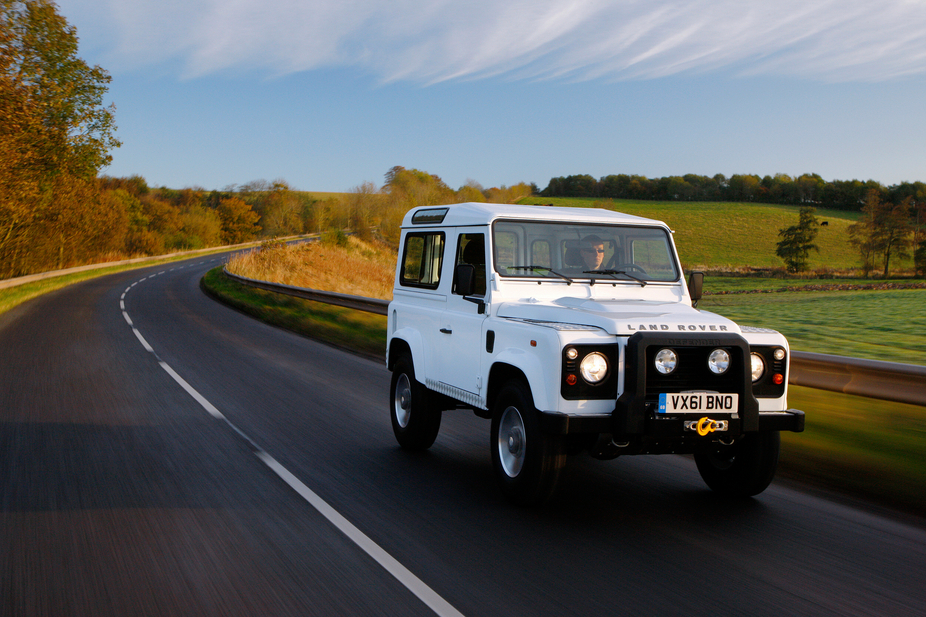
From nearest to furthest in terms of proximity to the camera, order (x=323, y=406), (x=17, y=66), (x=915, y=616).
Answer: (x=915, y=616)
(x=323, y=406)
(x=17, y=66)

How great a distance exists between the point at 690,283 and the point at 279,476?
373 centimetres

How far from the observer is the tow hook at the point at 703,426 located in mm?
4664

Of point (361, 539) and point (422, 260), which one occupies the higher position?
point (422, 260)

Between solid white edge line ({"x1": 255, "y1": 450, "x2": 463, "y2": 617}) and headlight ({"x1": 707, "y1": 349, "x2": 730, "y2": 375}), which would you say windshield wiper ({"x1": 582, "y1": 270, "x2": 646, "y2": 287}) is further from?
solid white edge line ({"x1": 255, "y1": 450, "x2": 463, "y2": 617})

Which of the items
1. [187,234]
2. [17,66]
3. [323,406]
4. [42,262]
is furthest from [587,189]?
[323,406]

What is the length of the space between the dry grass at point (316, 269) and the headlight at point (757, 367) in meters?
22.8

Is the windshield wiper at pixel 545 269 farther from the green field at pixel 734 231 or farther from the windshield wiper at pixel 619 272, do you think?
the green field at pixel 734 231

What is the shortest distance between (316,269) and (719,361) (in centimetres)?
3002

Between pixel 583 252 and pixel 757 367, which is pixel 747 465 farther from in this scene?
pixel 583 252

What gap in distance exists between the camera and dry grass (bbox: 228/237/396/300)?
95.2 feet

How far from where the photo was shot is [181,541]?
14.5 ft

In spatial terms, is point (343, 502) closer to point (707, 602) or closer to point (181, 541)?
point (181, 541)

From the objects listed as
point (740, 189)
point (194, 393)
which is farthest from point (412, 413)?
point (740, 189)

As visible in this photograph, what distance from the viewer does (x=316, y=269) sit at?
3353 centimetres
